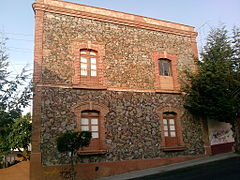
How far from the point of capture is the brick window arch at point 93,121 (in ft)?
34.8

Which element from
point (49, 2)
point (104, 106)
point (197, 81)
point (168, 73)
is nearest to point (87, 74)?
point (104, 106)

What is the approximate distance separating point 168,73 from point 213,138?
4673mm

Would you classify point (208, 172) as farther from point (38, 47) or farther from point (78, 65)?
point (38, 47)

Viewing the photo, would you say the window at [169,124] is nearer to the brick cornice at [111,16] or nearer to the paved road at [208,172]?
the paved road at [208,172]

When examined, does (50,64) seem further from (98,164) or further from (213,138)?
(213,138)

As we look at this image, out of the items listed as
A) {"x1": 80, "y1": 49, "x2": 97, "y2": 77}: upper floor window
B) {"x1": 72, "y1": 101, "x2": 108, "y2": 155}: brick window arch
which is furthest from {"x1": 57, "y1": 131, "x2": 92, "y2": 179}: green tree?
{"x1": 80, "y1": 49, "x2": 97, "y2": 77}: upper floor window

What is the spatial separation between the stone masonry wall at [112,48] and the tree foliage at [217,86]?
1.47 m

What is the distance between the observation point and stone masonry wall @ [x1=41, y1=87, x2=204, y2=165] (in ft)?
33.2

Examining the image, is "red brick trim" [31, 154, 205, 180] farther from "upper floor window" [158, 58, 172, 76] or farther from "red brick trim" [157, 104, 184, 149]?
"upper floor window" [158, 58, 172, 76]

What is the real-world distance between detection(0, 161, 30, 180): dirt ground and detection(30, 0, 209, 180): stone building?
1.25 ft

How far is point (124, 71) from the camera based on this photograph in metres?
12.3

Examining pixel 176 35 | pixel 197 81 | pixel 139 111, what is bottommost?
pixel 139 111

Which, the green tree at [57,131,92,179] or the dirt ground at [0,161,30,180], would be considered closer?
the green tree at [57,131,92,179]

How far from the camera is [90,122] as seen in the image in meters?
11.0
